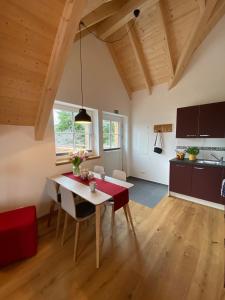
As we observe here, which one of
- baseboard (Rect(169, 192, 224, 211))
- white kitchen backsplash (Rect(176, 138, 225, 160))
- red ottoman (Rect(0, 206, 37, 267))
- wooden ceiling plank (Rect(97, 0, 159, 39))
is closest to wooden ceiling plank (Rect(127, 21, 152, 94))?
wooden ceiling plank (Rect(97, 0, 159, 39))

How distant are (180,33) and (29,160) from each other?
367 centimetres

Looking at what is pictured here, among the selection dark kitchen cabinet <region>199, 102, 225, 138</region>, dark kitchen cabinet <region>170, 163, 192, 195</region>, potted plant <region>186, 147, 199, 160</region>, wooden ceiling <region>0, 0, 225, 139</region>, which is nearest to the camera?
wooden ceiling <region>0, 0, 225, 139</region>

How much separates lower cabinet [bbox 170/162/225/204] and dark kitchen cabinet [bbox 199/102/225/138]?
700 mm

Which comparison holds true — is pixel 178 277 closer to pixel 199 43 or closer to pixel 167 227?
pixel 167 227

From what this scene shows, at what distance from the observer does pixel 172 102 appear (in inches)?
144

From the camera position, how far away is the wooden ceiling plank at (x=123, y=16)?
7.80ft

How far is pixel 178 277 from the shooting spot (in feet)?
4.80

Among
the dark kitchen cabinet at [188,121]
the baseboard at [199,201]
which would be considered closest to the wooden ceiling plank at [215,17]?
the dark kitchen cabinet at [188,121]

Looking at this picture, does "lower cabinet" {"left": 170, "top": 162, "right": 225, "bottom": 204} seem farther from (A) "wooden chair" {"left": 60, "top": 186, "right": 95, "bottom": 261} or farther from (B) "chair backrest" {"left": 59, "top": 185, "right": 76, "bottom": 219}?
(B) "chair backrest" {"left": 59, "top": 185, "right": 76, "bottom": 219}

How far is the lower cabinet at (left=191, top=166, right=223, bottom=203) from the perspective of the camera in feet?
8.68

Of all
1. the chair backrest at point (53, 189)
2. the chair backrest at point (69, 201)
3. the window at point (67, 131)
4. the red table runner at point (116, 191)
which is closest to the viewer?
the chair backrest at point (69, 201)

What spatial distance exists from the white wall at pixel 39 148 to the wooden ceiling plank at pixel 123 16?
1.11ft

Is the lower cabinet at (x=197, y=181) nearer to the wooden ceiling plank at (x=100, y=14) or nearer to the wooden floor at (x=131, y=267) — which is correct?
the wooden floor at (x=131, y=267)

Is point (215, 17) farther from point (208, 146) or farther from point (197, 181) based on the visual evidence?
point (197, 181)
